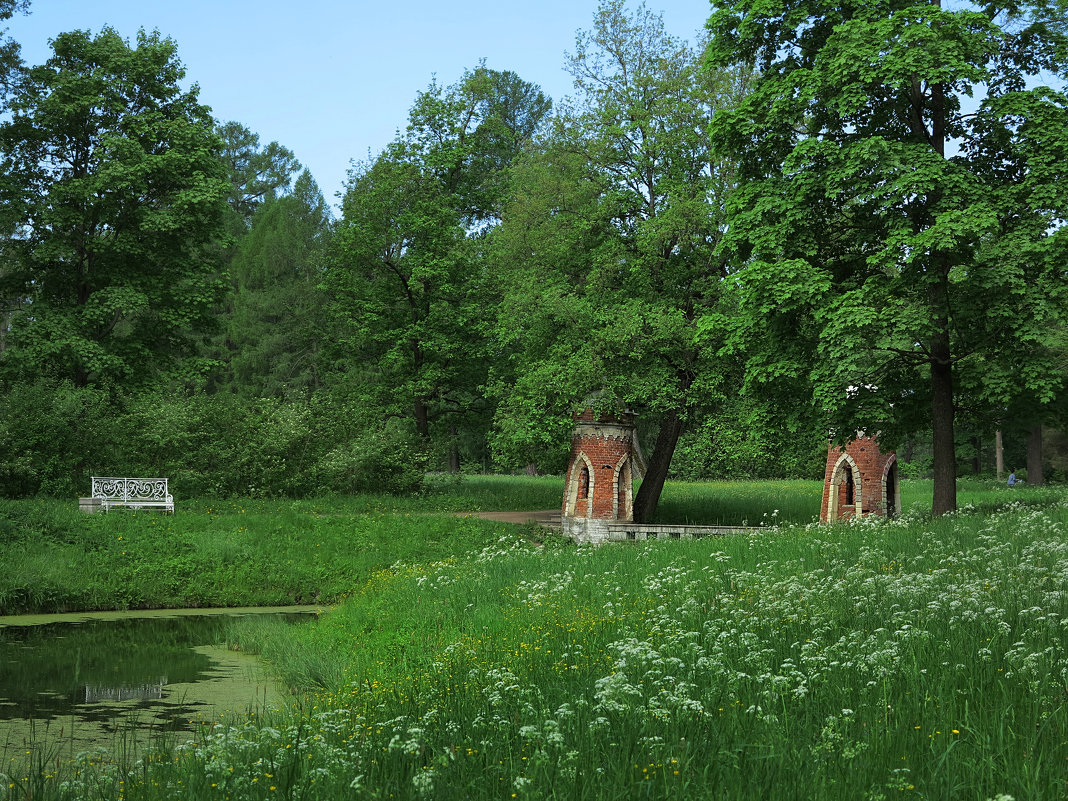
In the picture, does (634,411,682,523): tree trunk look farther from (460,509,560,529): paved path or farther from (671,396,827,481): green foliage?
(460,509,560,529): paved path

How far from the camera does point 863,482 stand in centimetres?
2395

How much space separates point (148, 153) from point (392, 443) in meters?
13.2

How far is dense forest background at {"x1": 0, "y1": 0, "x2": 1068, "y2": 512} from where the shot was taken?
18.8m

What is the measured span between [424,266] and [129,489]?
48.2 feet

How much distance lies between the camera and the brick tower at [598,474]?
25.6 metres

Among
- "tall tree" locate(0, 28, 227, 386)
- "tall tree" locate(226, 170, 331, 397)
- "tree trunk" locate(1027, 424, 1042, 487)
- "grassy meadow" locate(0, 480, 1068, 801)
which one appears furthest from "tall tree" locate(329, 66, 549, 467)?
"tree trunk" locate(1027, 424, 1042, 487)

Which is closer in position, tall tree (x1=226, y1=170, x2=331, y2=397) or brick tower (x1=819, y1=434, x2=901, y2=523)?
brick tower (x1=819, y1=434, x2=901, y2=523)

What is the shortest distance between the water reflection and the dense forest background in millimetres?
10456

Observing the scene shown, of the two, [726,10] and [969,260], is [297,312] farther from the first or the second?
[969,260]

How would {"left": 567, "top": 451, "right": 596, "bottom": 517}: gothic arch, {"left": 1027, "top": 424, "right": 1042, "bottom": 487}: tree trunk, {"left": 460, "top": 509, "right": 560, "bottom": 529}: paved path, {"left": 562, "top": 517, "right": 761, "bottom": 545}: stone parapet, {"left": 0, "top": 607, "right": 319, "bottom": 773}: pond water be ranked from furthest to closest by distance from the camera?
{"left": 1027, "top": 424, "right": 1042, "bottom": 487}: tree trunk < {"left": 460, "top": 509, "right": 560, "bottom": 529}: paved path < {"left": 567, "top": 451, "right": 596, "bottom": 517}: gothic arch < {"left": 562, "top": 517, "right": 761, "bottom": 545}: stone parapet < {"left": 0, "top": 607, "right": 319, "bottom": 773}: pond water

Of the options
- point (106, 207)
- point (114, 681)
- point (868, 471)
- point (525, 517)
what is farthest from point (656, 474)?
point (106, 207)

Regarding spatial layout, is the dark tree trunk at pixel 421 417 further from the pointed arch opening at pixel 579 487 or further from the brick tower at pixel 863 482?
the brick tower at pixel 863 482

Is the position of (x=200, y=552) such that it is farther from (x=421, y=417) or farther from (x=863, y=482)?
(x=863, y=482)

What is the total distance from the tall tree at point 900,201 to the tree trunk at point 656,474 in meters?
9.05
